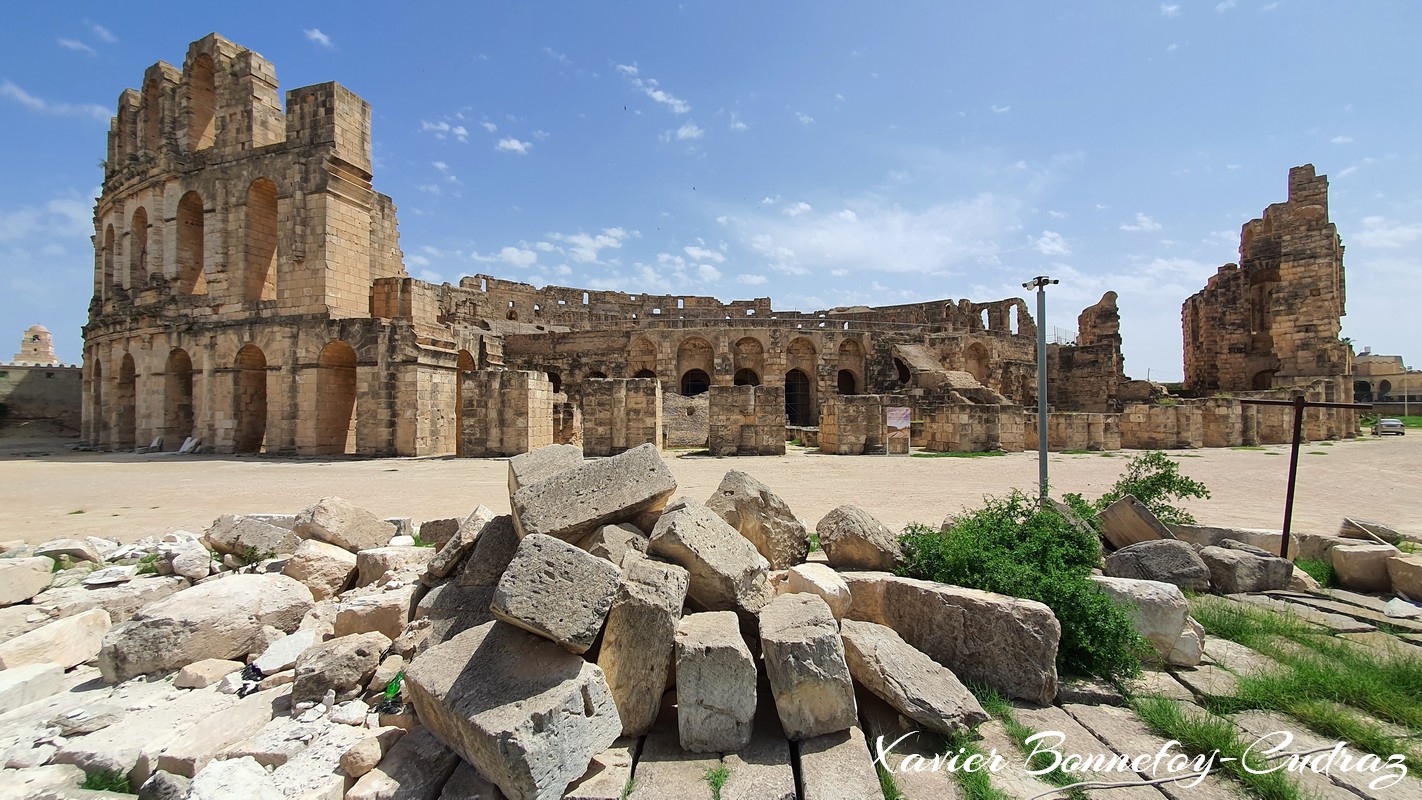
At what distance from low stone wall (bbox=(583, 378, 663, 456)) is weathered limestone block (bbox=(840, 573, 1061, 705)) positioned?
1277 centimetres

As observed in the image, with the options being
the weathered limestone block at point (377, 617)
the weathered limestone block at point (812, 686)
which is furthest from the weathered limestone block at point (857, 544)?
the weathered limestone block at point (377, 617)

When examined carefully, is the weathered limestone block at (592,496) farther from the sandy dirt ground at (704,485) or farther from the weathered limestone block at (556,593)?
the sandy dirt ground at (704,485)

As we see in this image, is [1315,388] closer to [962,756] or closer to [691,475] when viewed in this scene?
[691,475]

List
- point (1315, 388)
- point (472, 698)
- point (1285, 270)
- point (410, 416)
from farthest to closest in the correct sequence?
point (1285, 270), point (1315, 388), point (410, 416), point (472, 698)

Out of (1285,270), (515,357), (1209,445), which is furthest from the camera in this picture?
(515,357)

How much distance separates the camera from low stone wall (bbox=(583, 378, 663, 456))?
53.3ft

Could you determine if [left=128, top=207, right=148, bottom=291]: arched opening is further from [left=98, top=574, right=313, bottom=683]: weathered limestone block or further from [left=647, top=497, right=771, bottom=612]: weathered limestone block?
[left=647, top=497, right=771, bottom=612]: weathered limestone block

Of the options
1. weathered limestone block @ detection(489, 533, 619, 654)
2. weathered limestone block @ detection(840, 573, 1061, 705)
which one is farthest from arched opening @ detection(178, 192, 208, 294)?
weathered limestone block @ detection(840, 573, 1061, 705)

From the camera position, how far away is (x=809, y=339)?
93.2 feet

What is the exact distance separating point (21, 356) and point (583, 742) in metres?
56.9

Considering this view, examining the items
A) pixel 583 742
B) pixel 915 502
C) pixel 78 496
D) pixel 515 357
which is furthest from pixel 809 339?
pixel 583 742

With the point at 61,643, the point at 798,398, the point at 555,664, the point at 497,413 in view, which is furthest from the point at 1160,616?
the point at 798,398

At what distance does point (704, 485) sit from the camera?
34.2ft

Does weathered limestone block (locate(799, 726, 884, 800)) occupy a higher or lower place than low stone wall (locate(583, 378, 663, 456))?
lower
